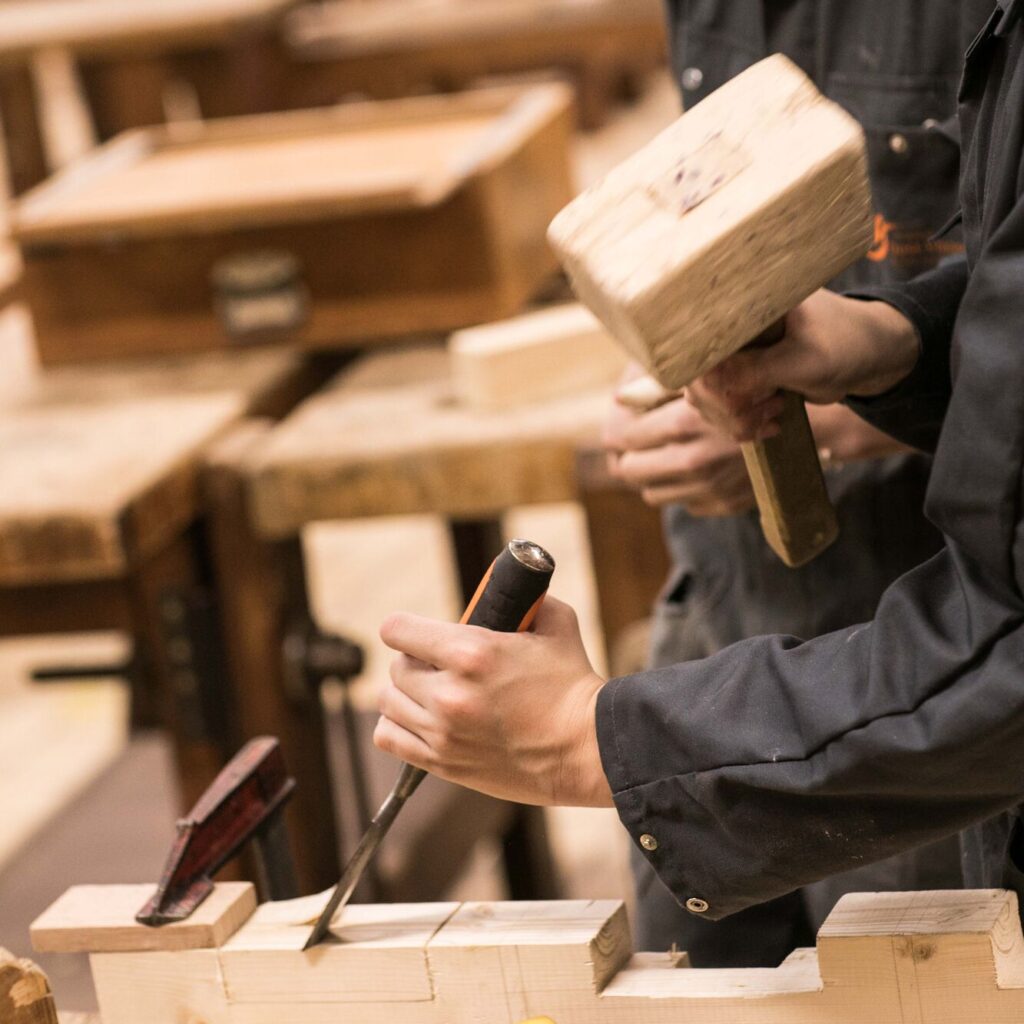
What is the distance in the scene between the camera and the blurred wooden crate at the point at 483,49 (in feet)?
13.8

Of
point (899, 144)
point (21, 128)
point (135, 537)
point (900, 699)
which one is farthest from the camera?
point (21, 128)

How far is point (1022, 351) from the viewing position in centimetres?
78

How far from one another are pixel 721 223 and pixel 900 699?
255 millimetres

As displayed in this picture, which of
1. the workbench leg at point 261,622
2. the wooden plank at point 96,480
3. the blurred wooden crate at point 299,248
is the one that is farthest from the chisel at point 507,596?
the blurred wooden crate at point 299,248

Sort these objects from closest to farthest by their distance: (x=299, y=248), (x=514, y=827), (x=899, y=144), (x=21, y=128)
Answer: (x=899, y=144)
(x=299, y=248)
(x=514, y=827)
(x=21, y=128)

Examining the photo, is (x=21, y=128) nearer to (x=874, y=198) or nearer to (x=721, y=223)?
(x=874, y=198)

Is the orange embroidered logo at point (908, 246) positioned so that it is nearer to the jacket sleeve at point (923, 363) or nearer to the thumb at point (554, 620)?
the jacket sleeve at point (923, 363)

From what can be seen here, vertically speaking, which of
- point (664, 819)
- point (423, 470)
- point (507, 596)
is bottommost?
point (423, 470)

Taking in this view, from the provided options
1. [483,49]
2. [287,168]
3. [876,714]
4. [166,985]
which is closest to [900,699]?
[876,714]

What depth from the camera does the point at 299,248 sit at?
2.17 meters

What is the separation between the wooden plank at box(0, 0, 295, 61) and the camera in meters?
3.60

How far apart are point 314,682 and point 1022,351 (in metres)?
1.33

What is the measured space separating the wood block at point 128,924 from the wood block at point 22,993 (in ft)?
0.22

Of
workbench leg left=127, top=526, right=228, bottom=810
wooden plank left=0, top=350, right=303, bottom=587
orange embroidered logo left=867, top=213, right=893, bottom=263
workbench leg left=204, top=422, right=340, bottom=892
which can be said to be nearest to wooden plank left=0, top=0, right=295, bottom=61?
wooden plank left=0, top=350, right=303, bottom=587
